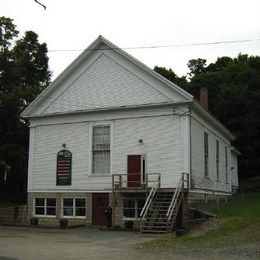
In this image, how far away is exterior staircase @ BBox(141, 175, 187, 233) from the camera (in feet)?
76.1

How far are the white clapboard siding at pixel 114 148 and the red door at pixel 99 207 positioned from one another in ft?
1.71

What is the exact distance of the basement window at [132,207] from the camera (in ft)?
90.9

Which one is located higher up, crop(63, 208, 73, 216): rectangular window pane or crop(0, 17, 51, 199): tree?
crop(0, 17, 51, 199): tree

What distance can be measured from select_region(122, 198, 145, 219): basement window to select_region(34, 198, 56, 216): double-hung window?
490 cm

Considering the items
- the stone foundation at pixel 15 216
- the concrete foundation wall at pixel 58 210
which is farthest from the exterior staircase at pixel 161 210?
A: the stone foundation at pixel 15 216

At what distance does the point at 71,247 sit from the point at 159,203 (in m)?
8.76

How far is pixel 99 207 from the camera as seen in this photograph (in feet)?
94.9

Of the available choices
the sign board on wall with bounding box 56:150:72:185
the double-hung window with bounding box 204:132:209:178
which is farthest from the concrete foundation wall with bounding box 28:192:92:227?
the double-hung window with bounding box 204:132:209:178

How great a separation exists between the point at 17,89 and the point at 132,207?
18.4m

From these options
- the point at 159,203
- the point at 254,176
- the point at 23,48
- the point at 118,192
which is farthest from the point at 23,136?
the point at 254,176

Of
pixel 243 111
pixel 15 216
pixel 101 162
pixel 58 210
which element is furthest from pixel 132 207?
pixel 243 111

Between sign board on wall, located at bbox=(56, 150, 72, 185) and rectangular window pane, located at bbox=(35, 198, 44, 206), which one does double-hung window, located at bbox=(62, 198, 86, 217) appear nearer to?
sign board on wall, located at bbox=(56, 150, 72, 185)

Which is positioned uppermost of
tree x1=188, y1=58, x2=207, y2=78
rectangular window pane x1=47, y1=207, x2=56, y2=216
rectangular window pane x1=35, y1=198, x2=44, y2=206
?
tree x1=188, y1=58, x2=207, y2=78

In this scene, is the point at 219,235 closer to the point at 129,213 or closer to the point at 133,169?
the point at 129,213
